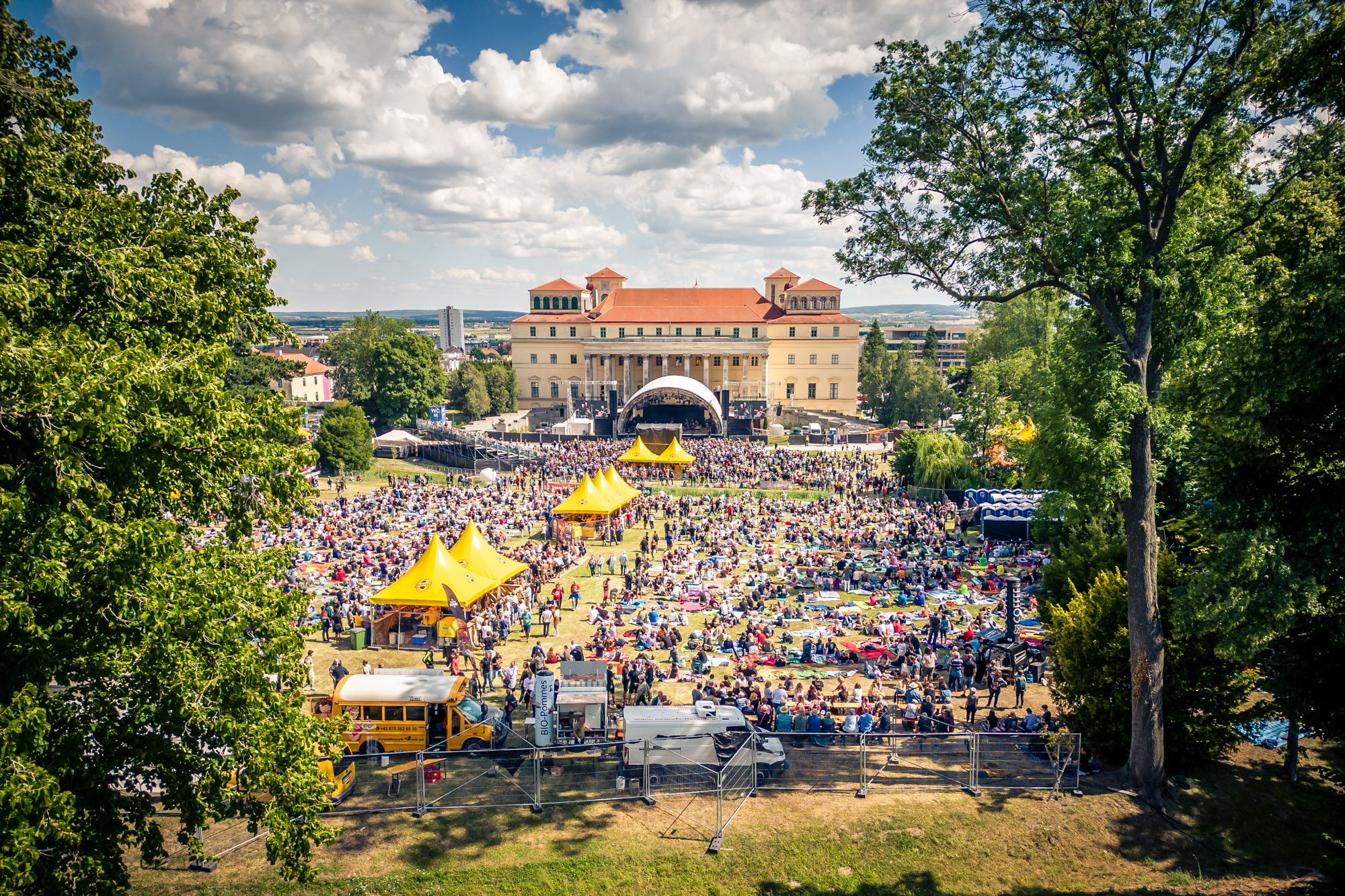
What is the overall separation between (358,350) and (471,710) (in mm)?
68500

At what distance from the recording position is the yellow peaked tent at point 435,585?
19562 mm

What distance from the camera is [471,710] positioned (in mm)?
13977

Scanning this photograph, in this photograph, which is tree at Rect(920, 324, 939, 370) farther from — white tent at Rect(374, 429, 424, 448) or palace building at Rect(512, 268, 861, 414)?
white tent at Rect(374, 429, 424, 448)

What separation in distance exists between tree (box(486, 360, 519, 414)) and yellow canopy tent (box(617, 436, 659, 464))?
41.6 meters

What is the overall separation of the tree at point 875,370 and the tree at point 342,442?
171ft

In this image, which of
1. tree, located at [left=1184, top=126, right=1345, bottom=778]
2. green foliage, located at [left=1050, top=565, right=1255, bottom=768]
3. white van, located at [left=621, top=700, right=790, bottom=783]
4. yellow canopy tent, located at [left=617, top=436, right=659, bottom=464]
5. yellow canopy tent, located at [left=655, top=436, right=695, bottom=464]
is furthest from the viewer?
yellow canopy tent, located at [left=617, top=436, right=659, bottom=464]

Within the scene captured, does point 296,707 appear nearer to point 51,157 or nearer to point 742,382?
point 51,157

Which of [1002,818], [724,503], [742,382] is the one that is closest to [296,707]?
[1002,818]

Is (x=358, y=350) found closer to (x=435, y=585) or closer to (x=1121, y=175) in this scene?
(x=435, y=585)

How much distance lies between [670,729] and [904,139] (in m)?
10.6

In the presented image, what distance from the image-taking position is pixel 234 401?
8.58m

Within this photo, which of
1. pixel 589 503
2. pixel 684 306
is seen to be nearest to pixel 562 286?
pixel 684 306

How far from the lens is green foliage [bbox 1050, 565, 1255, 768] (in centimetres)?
1243

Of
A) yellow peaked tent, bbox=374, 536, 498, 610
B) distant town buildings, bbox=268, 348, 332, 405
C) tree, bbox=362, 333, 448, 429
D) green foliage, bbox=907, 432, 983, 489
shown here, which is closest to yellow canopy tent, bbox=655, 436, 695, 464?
green foliage, bbox=907, 432, 983, 489
